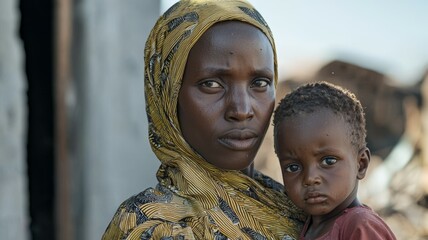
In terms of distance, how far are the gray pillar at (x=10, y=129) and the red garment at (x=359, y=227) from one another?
9.27ft

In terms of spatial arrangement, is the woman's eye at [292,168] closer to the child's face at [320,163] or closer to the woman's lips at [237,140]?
the child's face at [320,163]

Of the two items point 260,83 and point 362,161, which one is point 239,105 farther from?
point 362,161

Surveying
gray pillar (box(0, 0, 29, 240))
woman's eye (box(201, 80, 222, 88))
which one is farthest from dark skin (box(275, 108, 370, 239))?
gray pillar (box(0, 0, 29, 240))

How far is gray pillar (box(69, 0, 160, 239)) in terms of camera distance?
21.3 feet

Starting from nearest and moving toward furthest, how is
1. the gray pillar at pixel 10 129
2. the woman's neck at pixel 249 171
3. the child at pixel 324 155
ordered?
the child at pixel 324 155
the woman's neck at pixel 249 171
the gray pillar at pixel 10 129

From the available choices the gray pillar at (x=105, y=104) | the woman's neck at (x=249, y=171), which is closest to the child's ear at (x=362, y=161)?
the woman's neck at (x=249, y=171)

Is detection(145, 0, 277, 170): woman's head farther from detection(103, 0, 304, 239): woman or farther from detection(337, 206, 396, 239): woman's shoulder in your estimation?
detection(337, 206, 396, 239): woman's shoulder

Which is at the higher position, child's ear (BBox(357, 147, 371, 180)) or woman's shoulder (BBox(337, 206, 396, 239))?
child's ear (BBox(357, 147, 371, 180))

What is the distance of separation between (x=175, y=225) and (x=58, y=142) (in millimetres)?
3773

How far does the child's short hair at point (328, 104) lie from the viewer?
3.04 m

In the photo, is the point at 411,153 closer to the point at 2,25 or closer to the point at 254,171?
the point at 2,25

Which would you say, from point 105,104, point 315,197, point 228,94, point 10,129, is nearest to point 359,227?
point 315,197

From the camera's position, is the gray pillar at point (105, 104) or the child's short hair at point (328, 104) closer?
the child's short hair at point (328, 104)

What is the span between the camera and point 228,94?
10.3ft
